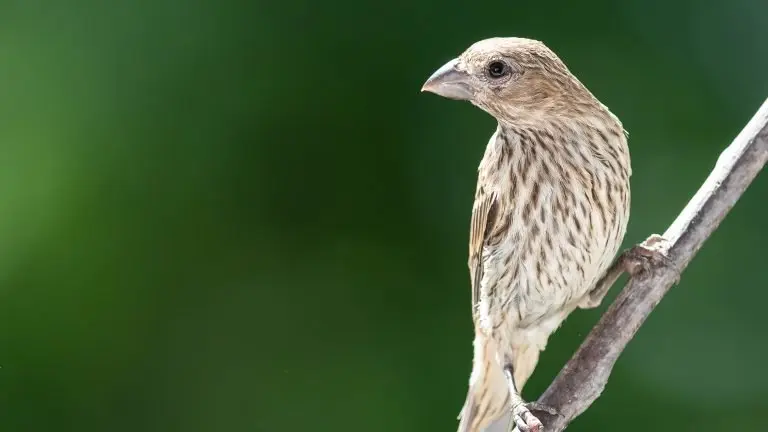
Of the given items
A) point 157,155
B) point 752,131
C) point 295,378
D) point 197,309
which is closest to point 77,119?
point 157,155

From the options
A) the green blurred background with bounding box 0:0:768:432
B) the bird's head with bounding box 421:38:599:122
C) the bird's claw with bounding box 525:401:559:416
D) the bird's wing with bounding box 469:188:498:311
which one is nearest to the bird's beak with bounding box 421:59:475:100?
the bird's head with bounding box 421:38:599:122

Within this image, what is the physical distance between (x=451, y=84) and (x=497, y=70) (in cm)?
12

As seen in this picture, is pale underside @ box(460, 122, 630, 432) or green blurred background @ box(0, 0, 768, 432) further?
green blurred background @ box(0, 0, 768, 432)

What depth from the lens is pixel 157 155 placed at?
174 inches

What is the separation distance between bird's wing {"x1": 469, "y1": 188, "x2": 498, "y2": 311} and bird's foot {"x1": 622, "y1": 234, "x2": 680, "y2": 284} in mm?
370

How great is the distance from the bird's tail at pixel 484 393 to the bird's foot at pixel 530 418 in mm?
405

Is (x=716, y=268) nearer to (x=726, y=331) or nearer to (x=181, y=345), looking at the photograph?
(x=726, y=331)

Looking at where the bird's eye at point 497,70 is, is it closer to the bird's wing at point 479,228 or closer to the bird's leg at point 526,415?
the bird's wing at point 479,228

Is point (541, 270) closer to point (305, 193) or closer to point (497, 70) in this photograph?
point (497, 70)

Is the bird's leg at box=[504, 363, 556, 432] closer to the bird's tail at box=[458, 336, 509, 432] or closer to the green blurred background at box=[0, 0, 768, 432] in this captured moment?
→ the bird's tail at box=[458, 336, 509, 432]

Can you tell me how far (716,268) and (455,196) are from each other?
106 cm

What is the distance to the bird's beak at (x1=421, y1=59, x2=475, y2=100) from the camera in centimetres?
284

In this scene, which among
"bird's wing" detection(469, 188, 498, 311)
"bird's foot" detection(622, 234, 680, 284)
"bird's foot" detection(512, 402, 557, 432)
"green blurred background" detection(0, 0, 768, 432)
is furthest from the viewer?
"green blurred background" detection(0, 0, 768, 432)

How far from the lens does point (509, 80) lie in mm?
2869
